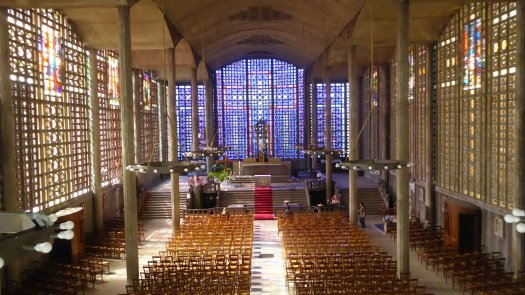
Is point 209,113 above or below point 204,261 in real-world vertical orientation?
above

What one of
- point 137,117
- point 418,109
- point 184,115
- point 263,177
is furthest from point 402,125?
point 184,115

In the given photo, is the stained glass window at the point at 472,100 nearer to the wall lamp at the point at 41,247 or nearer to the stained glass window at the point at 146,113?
the wall lamp at the point at 41,247

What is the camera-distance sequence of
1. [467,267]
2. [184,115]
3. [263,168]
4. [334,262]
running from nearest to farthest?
1. [334,262]
2. [467,267]
3. [263,168]
4. [184,115]

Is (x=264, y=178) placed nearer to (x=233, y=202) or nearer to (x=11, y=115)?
(x=233, y=202)

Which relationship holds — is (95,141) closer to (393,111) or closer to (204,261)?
(204,261)

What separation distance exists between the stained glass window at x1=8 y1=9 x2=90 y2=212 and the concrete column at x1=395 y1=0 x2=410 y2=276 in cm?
1362

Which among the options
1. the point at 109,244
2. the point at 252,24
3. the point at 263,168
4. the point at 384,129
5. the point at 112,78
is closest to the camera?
the point at 109,244

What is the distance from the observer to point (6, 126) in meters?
16.4

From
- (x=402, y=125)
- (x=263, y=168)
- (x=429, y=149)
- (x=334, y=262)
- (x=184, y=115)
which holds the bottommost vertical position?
(x=334, y=262)

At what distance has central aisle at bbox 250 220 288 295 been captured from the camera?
16.7 m

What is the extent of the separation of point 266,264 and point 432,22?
1358cm

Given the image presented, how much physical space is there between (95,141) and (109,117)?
144 inches

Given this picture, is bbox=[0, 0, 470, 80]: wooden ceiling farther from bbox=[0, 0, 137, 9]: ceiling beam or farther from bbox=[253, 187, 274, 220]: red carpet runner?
bbox=[253, 187, 274, 220]: red carpet runner

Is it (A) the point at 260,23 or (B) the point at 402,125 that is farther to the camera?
(A) the point at 260,23
